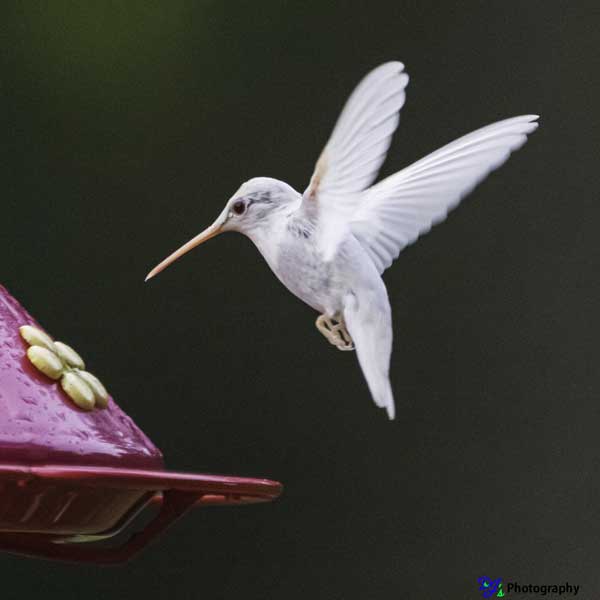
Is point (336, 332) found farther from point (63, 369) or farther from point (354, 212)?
point (63, 369)

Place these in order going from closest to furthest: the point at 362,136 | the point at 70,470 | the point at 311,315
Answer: the point at 70,470
the point at 362,136
the point at 311,315

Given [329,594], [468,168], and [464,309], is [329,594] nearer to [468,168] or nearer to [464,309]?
[464,309]

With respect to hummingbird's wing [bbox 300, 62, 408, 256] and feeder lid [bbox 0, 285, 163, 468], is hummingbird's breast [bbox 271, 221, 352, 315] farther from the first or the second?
feeder lid [bbox 0, 285, 163, 468]

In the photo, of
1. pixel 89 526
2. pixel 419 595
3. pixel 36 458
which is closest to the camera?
pixel 36 458

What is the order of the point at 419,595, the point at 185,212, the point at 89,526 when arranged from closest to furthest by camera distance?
the point at 89,526
the point at 419,595
the point at 185,212

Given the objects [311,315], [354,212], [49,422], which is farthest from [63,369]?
[311,315]

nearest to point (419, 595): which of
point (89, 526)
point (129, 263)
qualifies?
point (129, 263)
